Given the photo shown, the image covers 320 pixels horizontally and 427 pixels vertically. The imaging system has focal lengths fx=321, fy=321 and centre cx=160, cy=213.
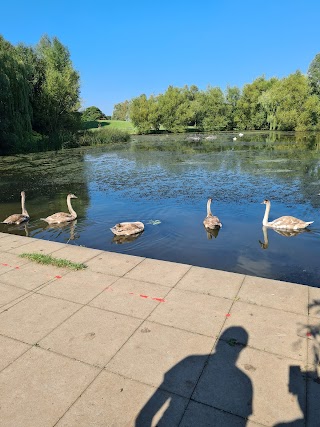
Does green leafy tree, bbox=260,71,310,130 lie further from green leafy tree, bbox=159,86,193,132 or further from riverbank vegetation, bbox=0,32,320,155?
green leafy tree, bbox=159,86,193,132

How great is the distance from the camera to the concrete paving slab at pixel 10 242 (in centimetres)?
777

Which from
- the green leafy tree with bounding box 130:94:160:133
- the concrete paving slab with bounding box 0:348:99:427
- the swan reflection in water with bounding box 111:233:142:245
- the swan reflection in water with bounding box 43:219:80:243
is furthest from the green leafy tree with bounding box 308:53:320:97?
the concrete paving slab with bounding box 0:348:99:427

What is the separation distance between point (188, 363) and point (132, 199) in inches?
489

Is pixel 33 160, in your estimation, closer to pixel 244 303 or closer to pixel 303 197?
pixel 303 197

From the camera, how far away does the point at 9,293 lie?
5.42 metres

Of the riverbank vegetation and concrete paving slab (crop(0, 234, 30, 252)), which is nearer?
concrete paving slab (crop(0, 234, 30, 252))

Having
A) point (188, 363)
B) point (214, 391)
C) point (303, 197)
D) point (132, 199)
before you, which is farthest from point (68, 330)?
point (303, 197)

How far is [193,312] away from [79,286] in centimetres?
211

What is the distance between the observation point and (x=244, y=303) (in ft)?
16.2

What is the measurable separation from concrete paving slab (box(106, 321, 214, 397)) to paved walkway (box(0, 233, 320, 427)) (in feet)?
0.04

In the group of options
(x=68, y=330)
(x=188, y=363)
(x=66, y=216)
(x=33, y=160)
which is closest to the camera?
(x=188, y=363)

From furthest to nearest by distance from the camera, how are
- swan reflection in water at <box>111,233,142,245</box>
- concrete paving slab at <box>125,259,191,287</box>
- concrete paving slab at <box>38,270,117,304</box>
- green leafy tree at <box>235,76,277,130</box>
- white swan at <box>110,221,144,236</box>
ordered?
green leafy tree at <box>235,76,277,130</box> → white swan at <box>110,221,144,236</box> → swan reflection in water at <box>111,233,142,245</box> → concrete paving slab at <box>125,259,191,287</box> → concrete paving slab at <box>38,270,117,304</box>

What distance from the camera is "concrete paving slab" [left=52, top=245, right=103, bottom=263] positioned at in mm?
6887

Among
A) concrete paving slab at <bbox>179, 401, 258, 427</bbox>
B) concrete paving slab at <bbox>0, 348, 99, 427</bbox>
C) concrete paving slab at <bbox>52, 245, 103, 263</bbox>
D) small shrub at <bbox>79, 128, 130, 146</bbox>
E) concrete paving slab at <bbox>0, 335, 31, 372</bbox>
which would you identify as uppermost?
small shrub at <bbox>79, 128, 130, 146</bbox>
